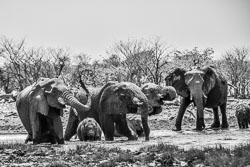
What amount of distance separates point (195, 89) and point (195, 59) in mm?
42590

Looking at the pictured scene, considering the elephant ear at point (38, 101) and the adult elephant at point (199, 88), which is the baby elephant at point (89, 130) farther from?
the adult elephant at point (199, 88)

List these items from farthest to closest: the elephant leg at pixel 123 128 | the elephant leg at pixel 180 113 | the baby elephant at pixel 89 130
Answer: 1. the elephant leg at pixel 180 113
2. the elephant leg at pixel 123 128
3. the baby elephant at pixel 89 130

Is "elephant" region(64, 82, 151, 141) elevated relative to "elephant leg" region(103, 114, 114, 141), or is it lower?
elevated

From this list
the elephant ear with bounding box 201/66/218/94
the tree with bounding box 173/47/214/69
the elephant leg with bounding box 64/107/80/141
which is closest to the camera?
the elephant leg with bounding box 64/107/80/141

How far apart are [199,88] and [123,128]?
5500 mm

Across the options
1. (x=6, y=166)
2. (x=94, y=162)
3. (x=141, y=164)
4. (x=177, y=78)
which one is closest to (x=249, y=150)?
(x=141, y=164)

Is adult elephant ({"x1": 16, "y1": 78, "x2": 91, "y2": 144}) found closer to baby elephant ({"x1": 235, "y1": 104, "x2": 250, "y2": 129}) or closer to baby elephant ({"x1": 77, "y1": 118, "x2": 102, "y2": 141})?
baby elephant ({"x1": 77, "y1": 118, "x2": 102, "y2": 141})

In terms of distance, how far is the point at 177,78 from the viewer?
2569 centimetres

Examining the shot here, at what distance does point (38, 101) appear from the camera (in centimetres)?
1683

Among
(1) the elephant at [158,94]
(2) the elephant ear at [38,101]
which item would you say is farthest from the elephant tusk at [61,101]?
(1) the elephant at [158,94]

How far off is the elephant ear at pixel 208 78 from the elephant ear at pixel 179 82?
917 millimetres

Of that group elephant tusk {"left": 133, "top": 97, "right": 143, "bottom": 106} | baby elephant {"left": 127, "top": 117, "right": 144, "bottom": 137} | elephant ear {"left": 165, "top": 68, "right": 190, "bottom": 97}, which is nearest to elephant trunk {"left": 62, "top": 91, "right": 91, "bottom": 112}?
elephant tusk {"left": 133, "top": 97, "right": 143, "bottom": 106}

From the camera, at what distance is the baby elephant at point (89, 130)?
18.8 metres

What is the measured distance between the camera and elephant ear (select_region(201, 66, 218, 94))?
24.8 metres
